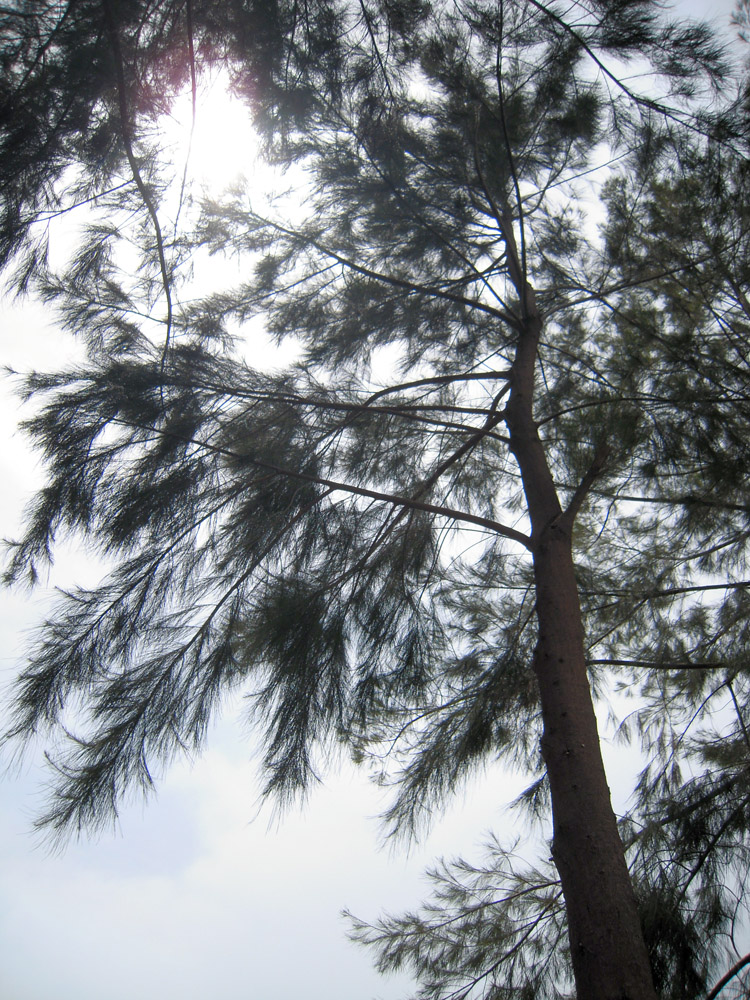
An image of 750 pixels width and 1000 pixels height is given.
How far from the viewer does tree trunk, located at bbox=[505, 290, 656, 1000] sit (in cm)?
189

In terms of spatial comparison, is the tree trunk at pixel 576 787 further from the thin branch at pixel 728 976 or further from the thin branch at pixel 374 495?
the thin branch at pixel 728 976

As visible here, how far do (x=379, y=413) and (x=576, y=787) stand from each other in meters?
1.90

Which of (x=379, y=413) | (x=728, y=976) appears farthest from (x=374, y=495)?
(x=728, y=976)

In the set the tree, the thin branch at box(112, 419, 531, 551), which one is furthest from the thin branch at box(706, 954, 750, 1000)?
the thin branch at box(112, 419, 531, 551)

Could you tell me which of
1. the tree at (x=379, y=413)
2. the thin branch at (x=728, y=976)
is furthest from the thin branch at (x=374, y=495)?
the thin branch at (x=728, y=976)

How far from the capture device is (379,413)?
347 cm

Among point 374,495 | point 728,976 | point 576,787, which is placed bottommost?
point 728,976

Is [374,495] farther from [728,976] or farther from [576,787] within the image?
[728,976]

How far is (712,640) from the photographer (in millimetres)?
3309

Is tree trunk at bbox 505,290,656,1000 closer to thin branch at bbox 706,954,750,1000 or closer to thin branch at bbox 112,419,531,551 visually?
thin branch at bbox 112,419,531,551

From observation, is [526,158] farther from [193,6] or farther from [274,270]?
[193,6]

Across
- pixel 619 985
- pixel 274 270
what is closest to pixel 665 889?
pixel 619 985

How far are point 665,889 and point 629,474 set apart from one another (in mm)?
1733

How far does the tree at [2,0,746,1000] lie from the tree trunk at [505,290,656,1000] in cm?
1
